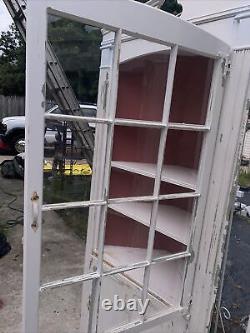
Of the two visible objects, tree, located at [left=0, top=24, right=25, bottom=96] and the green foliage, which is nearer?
the green foliage

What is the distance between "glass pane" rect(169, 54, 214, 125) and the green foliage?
0.33m

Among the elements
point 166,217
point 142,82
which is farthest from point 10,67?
point 166,217

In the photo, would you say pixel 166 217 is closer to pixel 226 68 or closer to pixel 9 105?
pixel 226 68

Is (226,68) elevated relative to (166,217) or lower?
elevated

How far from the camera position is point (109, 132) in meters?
1.06

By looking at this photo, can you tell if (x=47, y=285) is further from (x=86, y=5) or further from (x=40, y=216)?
(x=86, y=5)

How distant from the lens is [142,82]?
143cm

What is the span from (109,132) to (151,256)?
0.55 m

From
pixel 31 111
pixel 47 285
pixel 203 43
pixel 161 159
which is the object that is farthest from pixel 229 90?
pixel 47 285

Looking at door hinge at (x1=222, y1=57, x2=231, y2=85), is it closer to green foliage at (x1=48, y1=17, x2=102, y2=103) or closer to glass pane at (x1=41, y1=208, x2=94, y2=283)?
green foliage at (x1=48, y1=17, x2=102, y2=103)

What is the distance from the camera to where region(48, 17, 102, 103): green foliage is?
1033mm

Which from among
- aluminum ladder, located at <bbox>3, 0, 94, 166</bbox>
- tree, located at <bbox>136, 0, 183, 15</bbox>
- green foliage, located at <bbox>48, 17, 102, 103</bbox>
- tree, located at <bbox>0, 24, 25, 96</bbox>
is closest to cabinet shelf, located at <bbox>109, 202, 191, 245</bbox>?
aluminum ladder, located at <bbox>3, 0, 94, 166</bbox>

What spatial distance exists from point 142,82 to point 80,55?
33cm

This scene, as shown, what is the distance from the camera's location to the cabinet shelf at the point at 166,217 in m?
1.35
